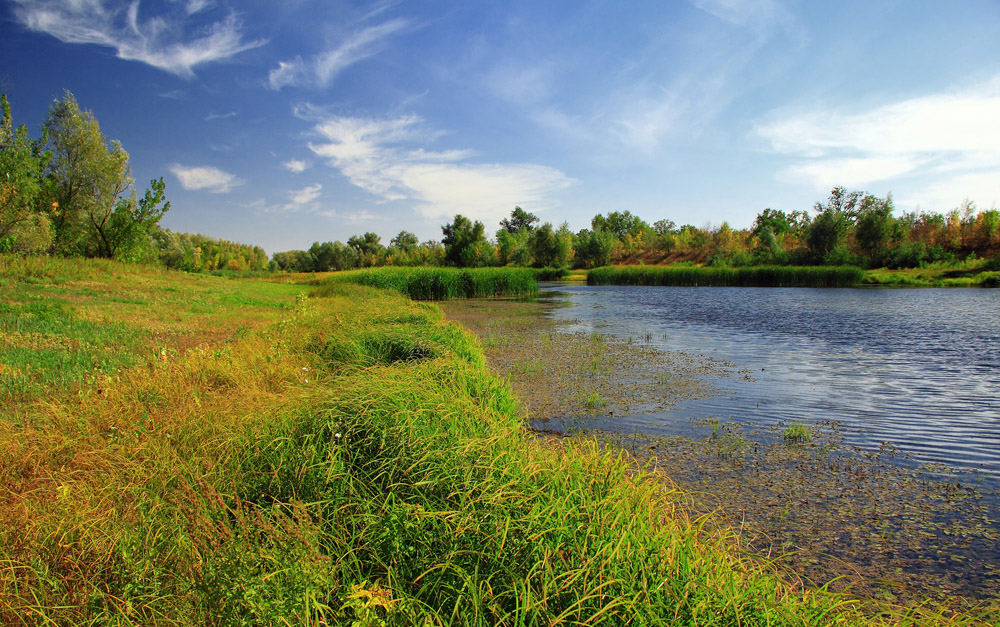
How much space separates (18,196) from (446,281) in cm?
2008

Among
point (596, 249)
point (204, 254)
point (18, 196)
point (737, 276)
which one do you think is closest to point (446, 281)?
point (18, 196)

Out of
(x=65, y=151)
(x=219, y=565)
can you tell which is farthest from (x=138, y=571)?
(x=65, y=151)

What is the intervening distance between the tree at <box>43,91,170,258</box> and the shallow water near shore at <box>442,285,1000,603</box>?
94.5 feet

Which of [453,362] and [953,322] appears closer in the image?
[453,362]

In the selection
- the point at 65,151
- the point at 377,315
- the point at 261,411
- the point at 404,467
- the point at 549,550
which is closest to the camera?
the point at 549,550

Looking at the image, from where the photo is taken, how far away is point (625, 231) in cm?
10156

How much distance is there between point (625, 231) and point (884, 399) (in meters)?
98.3

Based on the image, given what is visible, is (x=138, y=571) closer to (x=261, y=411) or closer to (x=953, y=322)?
(x=261, y=411)

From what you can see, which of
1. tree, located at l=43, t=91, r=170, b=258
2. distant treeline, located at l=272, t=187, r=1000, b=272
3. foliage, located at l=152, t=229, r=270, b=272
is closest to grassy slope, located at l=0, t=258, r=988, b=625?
tree, located at l=43, t=91, r=170, b=258

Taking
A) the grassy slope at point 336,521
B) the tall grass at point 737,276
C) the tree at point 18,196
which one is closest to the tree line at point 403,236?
the tree at point 18,196

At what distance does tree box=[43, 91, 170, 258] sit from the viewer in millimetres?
26812

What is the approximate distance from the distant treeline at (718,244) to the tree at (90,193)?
155 ft

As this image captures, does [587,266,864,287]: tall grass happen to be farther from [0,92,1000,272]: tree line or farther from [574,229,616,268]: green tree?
[574,229,616,268]: green tree

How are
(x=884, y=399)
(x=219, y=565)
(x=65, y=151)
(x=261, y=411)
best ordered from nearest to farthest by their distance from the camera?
(x=219, y=565), (x=261, y=411), (x=884, y=399), (x=65, y=151)
